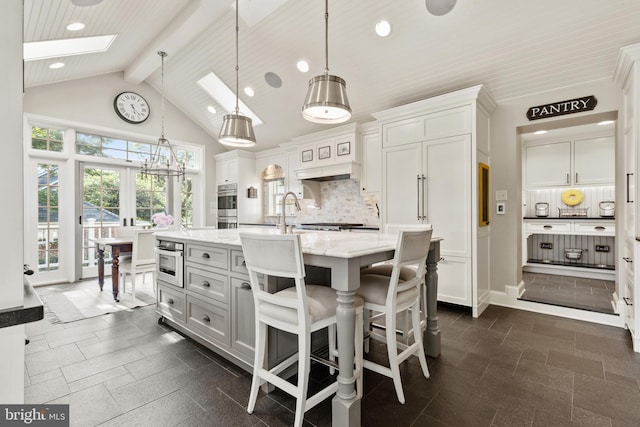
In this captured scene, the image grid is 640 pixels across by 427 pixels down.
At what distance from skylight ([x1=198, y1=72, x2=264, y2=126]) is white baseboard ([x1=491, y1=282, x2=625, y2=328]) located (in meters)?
4.80

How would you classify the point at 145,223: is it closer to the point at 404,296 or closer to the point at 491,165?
the point at 404,296

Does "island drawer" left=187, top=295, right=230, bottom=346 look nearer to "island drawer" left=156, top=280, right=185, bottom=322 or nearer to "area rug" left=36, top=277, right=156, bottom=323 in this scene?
"island drawer" left=156, top=280, right=185, bottom=322

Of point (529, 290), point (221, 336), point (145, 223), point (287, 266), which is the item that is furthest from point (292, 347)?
point (145, 223)

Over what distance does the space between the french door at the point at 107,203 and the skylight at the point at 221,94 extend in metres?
1.91

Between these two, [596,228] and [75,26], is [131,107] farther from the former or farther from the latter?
[596,228]

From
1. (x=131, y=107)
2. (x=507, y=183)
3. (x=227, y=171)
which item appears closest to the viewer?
(x=507, y=183)

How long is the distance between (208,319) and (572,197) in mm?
6451

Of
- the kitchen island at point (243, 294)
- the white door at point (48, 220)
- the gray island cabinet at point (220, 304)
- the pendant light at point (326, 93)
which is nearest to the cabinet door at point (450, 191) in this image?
the kitchen island at point (243, 294)

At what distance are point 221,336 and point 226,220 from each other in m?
4.55

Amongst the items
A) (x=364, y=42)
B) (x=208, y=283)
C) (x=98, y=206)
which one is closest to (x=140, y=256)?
(x=208, y=283)

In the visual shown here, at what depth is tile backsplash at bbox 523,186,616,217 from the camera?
520 centimetres

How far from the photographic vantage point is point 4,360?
0.75 meters

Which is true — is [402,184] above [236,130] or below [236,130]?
below

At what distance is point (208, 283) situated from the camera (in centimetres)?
233
